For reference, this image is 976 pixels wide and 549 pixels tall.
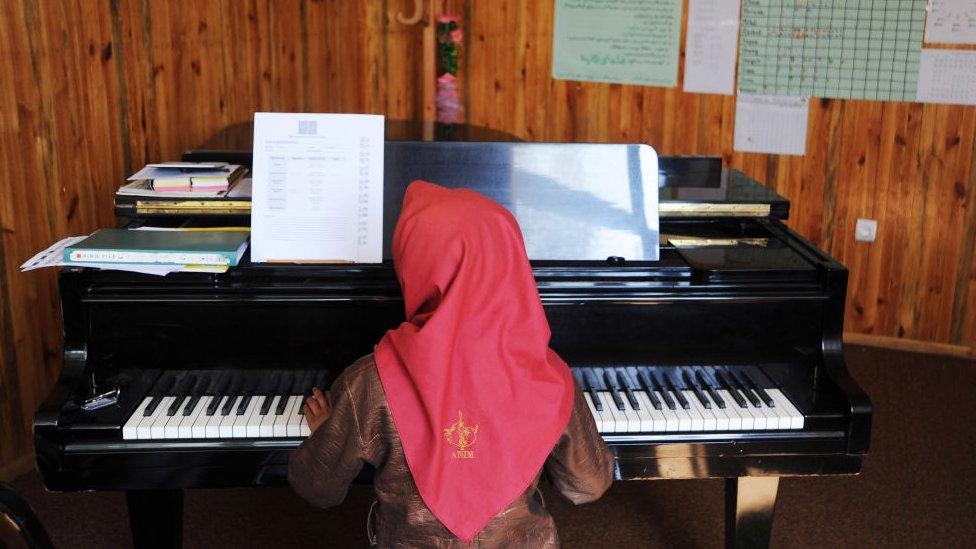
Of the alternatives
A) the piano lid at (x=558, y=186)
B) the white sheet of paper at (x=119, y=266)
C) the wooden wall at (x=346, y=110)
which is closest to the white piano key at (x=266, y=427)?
the white sheet of paper at (x=119, y=266)

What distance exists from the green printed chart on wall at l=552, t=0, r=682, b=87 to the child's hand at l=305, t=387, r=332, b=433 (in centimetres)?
309

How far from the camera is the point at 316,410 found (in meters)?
1.83

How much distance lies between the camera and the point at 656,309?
2090mm

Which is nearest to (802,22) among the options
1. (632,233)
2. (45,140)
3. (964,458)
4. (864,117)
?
(864,117)

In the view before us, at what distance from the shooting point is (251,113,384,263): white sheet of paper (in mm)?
2080

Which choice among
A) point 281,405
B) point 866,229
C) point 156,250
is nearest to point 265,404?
point 281,405

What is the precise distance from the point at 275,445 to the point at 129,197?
78 cm

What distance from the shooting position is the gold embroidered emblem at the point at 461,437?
1.58 meters

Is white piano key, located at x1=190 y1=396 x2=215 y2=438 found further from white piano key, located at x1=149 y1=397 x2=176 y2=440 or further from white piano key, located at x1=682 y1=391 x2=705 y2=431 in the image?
white piano key, located at x1=682 y1=391 x2=705 y2=431

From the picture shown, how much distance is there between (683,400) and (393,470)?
0.72 meters

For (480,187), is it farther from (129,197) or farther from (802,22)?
(802,22)

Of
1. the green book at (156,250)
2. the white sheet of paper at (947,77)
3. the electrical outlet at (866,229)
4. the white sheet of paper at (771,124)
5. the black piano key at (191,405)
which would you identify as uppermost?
the white sheet of paper at (947,77)

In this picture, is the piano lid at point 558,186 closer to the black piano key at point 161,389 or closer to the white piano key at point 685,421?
the white piano key at point 685,421

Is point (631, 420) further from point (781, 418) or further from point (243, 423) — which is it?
point (243, 423)
